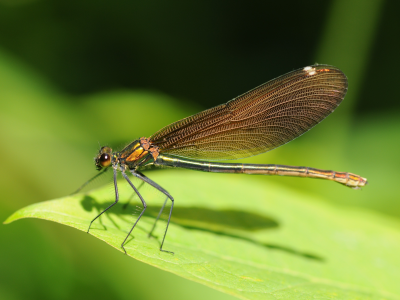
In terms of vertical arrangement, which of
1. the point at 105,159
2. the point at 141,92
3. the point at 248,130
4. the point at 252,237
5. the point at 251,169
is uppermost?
the point at 141,92

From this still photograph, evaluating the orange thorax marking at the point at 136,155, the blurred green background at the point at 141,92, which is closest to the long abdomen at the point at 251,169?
the orange thorax marking at the point at 136,155

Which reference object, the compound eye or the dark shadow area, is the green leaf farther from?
the compound eye

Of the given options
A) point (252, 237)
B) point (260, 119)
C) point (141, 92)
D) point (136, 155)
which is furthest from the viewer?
point (141, 92)

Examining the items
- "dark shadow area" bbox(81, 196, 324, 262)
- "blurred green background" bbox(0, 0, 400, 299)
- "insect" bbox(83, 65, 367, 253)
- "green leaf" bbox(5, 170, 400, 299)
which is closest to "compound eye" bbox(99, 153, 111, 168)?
"insect" bbox(83, 65, 367, 253)

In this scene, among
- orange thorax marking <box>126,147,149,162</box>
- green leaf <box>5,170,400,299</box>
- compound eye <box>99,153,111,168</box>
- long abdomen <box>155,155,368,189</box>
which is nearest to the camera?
green leaf <box>5,170,400,299</box>

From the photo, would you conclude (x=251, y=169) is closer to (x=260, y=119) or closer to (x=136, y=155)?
(x=260, y=119)

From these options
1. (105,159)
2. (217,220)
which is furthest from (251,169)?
(105,159)
